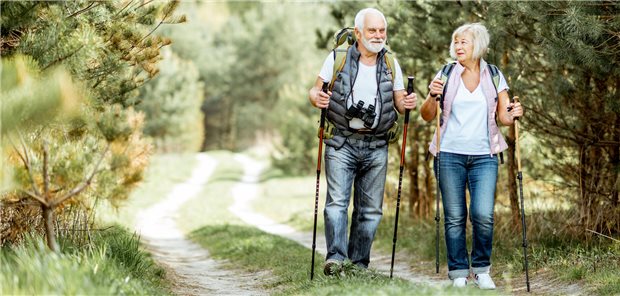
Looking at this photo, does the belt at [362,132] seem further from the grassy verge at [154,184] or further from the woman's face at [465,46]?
the grassy verge at [154,184]

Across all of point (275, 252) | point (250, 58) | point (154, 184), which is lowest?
point (275, 252)

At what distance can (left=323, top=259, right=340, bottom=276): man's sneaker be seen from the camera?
275 inches

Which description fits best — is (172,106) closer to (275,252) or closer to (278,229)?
(278,229)

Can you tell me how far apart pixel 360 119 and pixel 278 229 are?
1258 centimetres

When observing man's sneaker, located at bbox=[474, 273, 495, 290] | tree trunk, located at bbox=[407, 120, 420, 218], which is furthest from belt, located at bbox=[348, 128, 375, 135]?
tree trunk, located at bbox=[407, 120, 420, 218]

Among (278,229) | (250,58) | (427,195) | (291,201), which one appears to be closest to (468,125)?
(427,195)

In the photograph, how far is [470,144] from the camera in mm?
6844

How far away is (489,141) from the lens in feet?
22.5

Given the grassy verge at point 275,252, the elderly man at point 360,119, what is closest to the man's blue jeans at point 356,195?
the elderly man at point 360,119

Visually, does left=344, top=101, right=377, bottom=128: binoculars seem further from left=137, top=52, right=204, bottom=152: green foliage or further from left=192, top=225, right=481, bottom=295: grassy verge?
left=137, top=52, right=204, bottom=152: green foliage

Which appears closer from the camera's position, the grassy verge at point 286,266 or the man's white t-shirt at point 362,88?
the grassy verge at point 286,266

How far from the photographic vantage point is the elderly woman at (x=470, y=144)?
270 inches

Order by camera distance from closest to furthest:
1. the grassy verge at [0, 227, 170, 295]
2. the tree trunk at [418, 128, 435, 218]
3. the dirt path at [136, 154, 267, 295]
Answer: the grassy verge at [0, 227, 170, 295], the dirt path at [136, 154, 267, 295], the tree trunk at [418, 128, 435, 218]

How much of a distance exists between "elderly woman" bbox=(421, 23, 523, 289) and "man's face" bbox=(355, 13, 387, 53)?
1.87 ft
